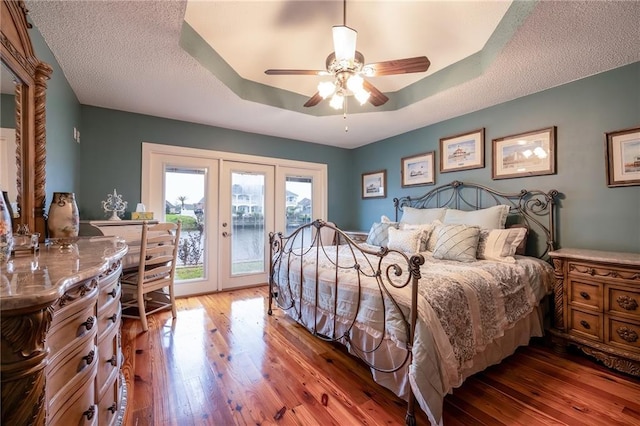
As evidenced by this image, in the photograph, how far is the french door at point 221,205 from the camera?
3.52 m

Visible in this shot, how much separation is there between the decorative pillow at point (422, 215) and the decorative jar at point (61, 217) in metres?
3.23

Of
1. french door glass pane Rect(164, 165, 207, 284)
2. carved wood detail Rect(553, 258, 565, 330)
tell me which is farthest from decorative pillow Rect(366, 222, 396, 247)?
french door glass pane Rect(164, 165, 207, 284)

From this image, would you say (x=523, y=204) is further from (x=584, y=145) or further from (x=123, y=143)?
(x=123, y=143)

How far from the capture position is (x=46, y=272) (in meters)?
0.83

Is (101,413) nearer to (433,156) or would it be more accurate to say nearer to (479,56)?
(479,56)

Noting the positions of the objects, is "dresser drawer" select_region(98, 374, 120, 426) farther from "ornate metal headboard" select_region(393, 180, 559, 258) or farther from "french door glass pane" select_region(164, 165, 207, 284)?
"ornate metal headboard" select_region(393, 180, 559, 258)

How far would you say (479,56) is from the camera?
7.97 ft

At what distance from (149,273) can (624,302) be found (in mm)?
3848

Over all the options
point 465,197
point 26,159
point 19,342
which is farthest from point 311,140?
point 19,342

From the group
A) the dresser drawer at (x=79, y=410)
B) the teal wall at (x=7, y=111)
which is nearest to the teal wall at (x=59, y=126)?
the teal wall at (x=7, y=111)

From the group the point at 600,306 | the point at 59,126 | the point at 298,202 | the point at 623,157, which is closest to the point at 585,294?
the point at 600,306

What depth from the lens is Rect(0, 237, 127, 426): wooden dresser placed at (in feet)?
2.06

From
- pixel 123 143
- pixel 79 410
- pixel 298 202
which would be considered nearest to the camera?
A: pixel 79 410

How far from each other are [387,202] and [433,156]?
1.02m
